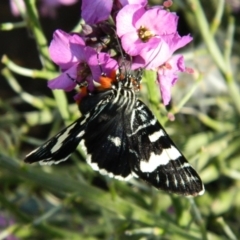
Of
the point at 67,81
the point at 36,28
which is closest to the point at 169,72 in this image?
the point at 67,81

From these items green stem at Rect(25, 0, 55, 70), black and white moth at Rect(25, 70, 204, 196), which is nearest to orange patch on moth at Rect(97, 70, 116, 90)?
black and white moth at Rect(25, 70, 204, 196)

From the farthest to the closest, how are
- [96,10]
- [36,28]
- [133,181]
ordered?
[133,181] → [36,28] → [96,10]

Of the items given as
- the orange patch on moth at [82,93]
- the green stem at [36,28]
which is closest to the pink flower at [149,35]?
the orange patch on moth at [82,93]

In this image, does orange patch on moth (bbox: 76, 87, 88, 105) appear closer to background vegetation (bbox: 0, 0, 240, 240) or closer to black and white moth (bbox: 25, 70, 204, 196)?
black and white moth (bbox: 25, 70, 204, 196)

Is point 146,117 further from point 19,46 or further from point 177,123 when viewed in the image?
point 19,46

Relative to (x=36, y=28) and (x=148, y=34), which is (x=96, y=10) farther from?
(x=36, y=28)

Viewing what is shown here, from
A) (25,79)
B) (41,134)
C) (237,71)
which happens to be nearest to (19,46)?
(25,79)
